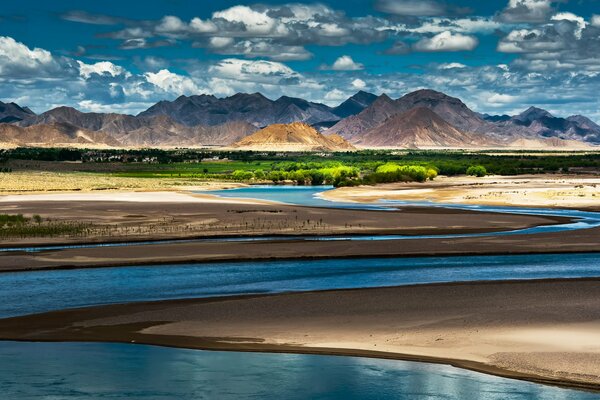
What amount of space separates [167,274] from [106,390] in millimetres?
19263

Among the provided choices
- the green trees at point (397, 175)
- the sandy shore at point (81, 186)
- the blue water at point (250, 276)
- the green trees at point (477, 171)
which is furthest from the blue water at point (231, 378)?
the green trees at point (477, 171)

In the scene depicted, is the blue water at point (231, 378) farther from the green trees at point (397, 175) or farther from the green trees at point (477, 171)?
the green trees at point (477, 171)

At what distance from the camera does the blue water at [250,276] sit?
3462 centimetres

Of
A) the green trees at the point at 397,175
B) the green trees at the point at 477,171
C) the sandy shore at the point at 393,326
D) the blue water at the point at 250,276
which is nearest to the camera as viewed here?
the sandy shore at the point at 393,326

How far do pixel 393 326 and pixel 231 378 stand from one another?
24.6ft

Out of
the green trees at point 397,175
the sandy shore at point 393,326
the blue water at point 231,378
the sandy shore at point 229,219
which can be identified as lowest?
the blue water at point 231,378

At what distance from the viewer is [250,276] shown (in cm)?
4056

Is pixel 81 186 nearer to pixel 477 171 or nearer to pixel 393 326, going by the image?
pixel 477 171

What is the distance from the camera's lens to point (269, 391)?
21.8m

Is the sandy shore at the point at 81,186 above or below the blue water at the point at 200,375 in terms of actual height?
above

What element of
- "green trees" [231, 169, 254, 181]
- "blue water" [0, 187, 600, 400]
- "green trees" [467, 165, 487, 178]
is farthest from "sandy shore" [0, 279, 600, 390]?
"green trees" [467, 165, 487, 178]

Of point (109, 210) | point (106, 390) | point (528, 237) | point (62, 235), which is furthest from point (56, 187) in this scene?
point (106, 390)

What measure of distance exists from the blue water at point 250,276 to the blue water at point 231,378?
7640 mm

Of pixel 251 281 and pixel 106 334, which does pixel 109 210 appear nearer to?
pixel 251 281
